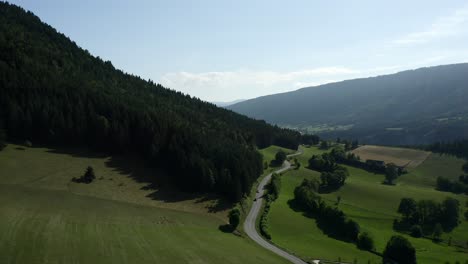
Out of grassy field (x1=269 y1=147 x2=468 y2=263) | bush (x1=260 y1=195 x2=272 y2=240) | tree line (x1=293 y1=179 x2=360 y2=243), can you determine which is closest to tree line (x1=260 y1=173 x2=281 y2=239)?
bush (x1=260 y1=195 x2=272 y2=240)

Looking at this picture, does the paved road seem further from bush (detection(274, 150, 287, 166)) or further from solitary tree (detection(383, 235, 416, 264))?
bush (detection(274, 150, 287, 166))

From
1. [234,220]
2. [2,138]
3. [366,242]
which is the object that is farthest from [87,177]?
[366,242]

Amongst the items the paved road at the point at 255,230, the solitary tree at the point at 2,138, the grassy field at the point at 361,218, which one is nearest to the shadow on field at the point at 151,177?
the paved road at the point at 255,230

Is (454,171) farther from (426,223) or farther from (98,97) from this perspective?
(98,97)

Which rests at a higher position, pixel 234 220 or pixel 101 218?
pixel 101 218

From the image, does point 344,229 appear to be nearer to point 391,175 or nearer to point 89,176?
point 89,176

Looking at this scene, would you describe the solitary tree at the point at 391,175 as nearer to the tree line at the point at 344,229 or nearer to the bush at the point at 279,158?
the bush at the point at 279,158
